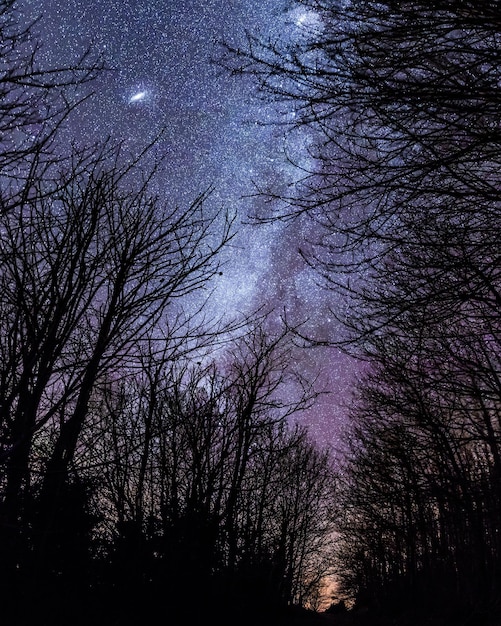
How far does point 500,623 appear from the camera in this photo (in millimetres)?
10609

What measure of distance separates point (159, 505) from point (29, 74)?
8674mm

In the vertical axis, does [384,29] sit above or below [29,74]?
above

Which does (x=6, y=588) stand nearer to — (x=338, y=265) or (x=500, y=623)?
(x=338, y=265)

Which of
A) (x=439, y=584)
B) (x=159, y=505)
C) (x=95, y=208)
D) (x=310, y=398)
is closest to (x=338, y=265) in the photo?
(x=95, y=208)

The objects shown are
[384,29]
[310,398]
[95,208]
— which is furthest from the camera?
[310,398]

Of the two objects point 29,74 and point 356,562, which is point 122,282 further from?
point 356,562

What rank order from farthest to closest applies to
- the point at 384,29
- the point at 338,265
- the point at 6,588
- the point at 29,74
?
the point at 6,588
the point at 338,265
the point at 384,29
the point at 29,74

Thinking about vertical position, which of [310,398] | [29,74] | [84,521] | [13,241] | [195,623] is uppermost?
[310,398]

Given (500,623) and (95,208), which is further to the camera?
(500,623)

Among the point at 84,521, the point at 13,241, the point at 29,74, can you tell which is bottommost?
the point at 84,521

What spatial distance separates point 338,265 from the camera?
4.23 meters

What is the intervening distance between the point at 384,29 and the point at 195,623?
10.9 meters

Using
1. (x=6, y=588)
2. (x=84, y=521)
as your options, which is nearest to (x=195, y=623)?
(x=84, y=521)

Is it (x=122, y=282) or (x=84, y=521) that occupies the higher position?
(x=122, y=282)
